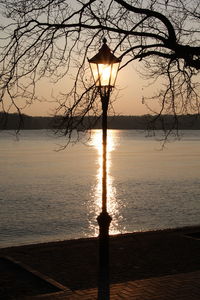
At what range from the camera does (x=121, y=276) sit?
9.75 metres

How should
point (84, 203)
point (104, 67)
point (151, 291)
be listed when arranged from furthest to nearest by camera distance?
point (84, 203), point (104, 67), point (151, 291)

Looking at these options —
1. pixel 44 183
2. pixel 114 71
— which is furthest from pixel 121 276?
pixel 44 183

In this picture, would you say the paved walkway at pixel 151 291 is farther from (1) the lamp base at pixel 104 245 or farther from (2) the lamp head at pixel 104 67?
(2) the lamp head at pixel 104 67

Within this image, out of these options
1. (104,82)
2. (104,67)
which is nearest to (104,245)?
(104,82)

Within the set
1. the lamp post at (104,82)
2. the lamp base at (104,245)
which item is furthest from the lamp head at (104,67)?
the lamp base at (104,245)

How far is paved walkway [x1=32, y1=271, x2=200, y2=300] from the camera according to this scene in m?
7.95

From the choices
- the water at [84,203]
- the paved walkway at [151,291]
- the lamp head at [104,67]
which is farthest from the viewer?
the water at [84,203]

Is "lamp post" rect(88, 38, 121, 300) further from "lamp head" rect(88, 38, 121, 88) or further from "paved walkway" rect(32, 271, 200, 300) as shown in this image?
"paved walkway" rect(32, 271, 200, 300)

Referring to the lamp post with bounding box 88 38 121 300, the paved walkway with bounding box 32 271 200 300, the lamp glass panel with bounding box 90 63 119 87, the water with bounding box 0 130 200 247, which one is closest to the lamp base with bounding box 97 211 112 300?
the lamp post with bounding box 88 38 121 300

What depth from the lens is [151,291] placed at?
830 centimetres

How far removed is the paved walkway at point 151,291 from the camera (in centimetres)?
795

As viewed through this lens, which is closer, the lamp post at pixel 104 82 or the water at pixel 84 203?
the lamp post at pixel 104 82

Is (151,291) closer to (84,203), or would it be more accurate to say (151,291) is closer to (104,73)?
(104,73)

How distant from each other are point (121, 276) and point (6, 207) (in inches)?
706
